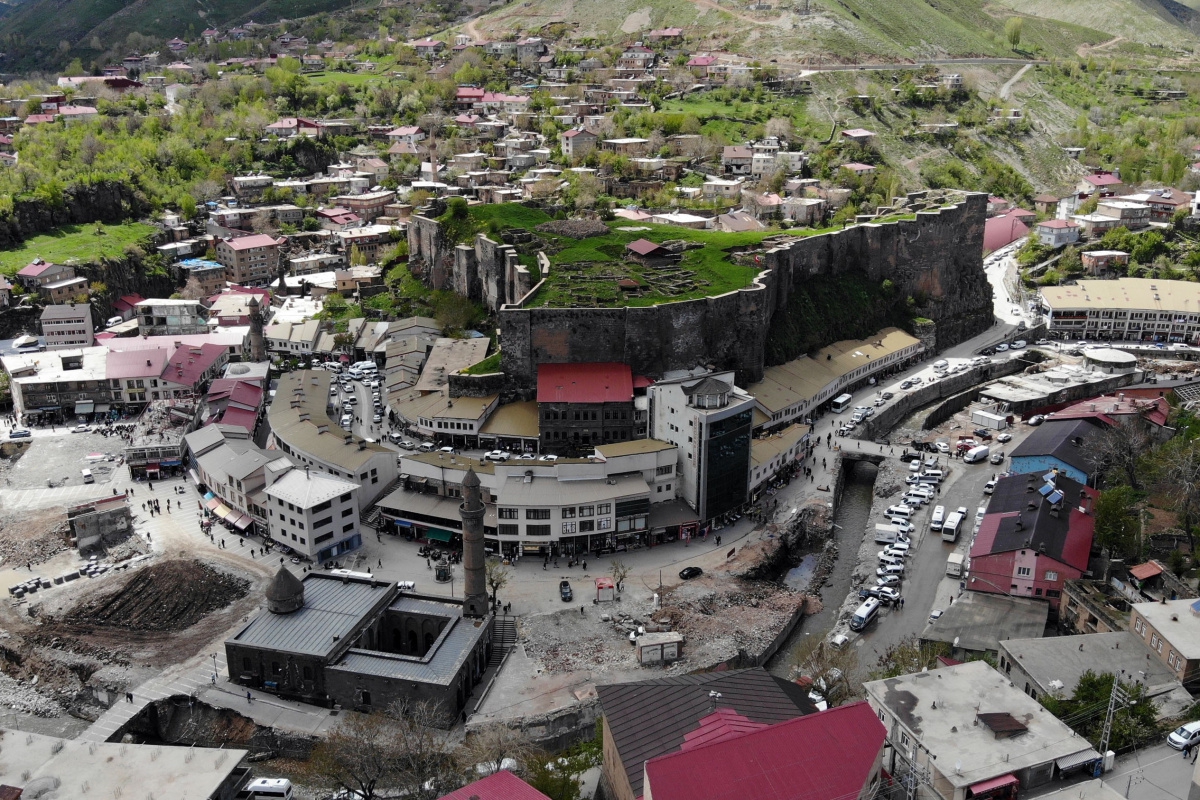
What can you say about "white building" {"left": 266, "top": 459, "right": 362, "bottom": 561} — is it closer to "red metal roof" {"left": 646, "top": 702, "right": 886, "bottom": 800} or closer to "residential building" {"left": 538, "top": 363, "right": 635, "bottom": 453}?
"residential building" {"left": 538, "top": 363, "right": 635, "bottom": 453}

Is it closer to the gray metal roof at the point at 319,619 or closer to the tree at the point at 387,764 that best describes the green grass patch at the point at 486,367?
the gray metal roof at the point at 319,619

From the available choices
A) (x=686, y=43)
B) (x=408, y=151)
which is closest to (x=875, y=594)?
(x=408, y=151)

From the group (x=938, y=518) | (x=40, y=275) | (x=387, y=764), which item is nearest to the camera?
(x=387, y=764)

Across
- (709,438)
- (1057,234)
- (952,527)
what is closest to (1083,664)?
(952,527)

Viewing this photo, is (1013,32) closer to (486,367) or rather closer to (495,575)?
(486,367)

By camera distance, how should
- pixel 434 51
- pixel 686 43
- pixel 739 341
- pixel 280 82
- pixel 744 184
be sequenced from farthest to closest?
1. pixel 434 51
2. pixel 686 43
3. pixel 280 82
4. pixel 744 184
5. pixel 739 341

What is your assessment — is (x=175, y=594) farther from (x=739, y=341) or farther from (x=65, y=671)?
(x=739, y=341)
